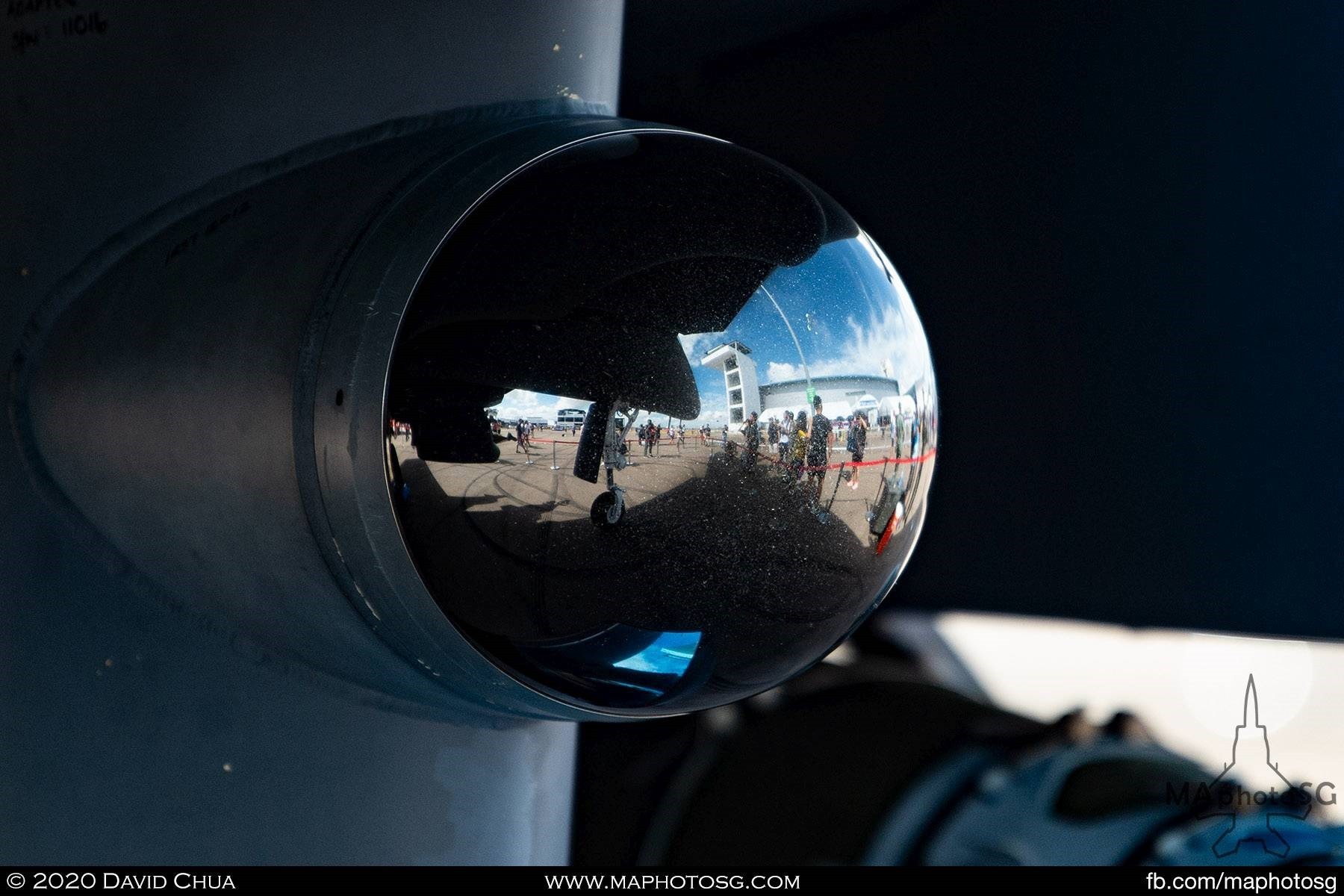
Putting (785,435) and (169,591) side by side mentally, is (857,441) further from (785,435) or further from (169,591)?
(169,591)

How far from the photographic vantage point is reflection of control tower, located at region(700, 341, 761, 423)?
7.7 inches

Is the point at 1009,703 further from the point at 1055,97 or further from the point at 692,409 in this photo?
the point at 692,409

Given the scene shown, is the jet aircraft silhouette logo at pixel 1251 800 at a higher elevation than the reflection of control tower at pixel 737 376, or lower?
lower

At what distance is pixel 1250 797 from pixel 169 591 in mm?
1258

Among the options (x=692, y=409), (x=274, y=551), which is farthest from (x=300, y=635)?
(x=692, y=409)

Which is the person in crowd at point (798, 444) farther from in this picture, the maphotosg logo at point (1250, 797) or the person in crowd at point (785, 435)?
the maphotosg logo at point (1250, 797)

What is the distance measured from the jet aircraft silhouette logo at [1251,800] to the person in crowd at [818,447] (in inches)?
43.4

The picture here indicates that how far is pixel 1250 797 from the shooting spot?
3.70 feet

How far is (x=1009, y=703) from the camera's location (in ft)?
3.96

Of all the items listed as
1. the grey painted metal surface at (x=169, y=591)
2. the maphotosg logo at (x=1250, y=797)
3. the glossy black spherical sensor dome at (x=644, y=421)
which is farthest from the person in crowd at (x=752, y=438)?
the maphotosg logo at (x=1250, y=797)

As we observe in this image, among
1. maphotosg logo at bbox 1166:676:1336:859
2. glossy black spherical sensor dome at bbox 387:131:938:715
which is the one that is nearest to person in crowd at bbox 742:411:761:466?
glossy black spherical sensor dome at bbox 387:131:938:715

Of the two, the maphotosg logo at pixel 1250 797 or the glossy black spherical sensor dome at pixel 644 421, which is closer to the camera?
the glossy black spherical sensor dome at pixel 644 421

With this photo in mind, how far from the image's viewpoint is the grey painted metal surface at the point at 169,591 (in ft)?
0.92

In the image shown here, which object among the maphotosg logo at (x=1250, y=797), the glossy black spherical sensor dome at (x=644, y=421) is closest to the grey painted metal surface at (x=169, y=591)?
the glossy black spherical sensor dome at (x=644, y=421)
